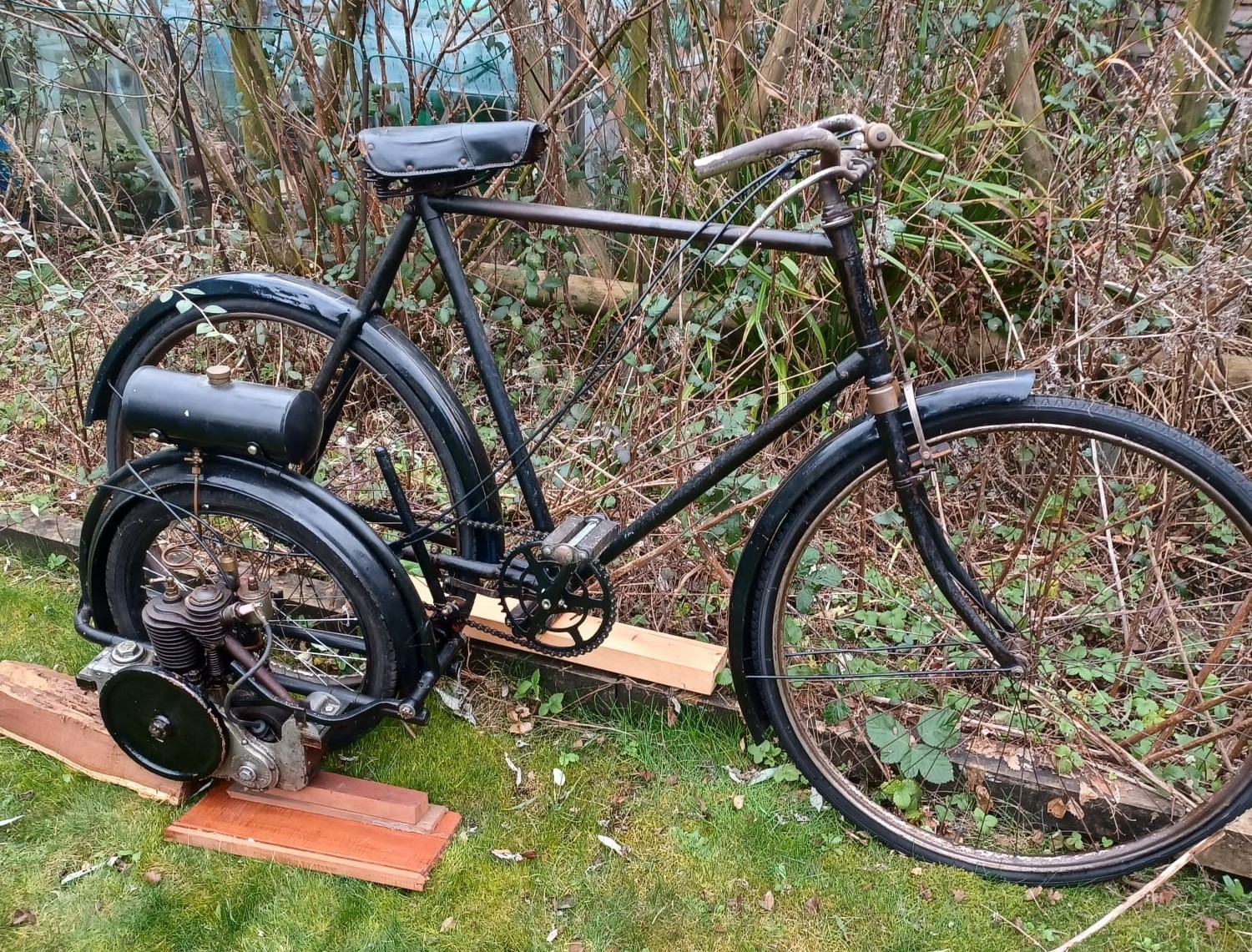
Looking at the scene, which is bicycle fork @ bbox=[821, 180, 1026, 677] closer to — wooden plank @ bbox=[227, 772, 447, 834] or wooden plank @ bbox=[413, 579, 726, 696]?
wooden plank @ bbox=[413, 579, 726, 696]

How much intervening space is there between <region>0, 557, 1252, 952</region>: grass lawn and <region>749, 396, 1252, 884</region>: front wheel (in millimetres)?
121

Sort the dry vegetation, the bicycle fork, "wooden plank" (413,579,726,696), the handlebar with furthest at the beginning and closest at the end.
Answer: the dry vegetation
"wooden plank" (413,579,726,696)
the bicycle fork
the handlebar

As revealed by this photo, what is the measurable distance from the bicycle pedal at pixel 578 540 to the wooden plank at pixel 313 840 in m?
0.75

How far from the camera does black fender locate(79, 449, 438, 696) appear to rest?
200 cm

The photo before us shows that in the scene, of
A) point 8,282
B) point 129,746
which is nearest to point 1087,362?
point 129,746

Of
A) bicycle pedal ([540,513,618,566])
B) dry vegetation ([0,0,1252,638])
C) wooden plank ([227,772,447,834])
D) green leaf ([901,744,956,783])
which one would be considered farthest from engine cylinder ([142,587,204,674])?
green leaf ([901,744,956,783])

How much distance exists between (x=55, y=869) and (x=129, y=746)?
319mm

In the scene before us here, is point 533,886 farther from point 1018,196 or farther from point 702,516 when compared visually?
point 1018,196

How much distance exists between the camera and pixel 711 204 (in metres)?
2.71

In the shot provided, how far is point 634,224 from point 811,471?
64cm

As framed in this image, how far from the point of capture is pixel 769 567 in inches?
76.0

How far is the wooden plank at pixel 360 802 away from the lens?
6.92ft

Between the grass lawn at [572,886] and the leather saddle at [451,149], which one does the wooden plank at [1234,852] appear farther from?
the leather saddle at [451,149]

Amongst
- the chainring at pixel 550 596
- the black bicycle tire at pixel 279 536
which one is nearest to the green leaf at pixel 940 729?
the chainring at pixel 550 596
